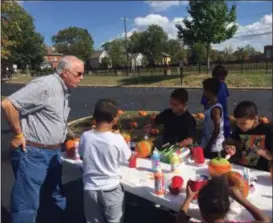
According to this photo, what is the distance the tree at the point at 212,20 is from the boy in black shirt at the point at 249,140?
1.07 meters

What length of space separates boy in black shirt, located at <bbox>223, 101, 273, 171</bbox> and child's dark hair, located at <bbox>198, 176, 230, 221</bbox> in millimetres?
940

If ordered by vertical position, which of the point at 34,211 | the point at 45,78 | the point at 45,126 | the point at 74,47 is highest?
the point at 74,47

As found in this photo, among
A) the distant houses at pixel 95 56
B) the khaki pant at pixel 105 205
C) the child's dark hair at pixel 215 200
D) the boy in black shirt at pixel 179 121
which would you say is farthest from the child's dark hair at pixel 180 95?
the distant houses at pixel 95 56

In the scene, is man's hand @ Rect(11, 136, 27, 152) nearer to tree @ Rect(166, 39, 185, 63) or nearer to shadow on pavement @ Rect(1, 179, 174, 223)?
shadow on pavement @ Rect(1, 179, 174, 223)

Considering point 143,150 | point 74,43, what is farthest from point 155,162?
point 74,43

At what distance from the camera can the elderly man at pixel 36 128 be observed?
2.60 meters

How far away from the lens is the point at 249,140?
2.66m

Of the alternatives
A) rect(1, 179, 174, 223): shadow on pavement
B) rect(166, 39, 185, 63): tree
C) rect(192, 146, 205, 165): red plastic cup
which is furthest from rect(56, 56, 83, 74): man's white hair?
rect(166, 39, 185, 63): tree

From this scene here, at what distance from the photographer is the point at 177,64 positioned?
19.5 feet

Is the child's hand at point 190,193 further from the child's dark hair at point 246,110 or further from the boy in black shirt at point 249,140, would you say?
the child's dark hair at point 246,110

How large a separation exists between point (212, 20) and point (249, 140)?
161cm

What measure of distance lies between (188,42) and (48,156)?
3.12 m

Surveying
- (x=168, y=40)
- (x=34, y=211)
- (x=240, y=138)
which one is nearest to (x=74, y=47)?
(x=168, y=40)

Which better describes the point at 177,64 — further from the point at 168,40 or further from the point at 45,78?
the point at 45,78
